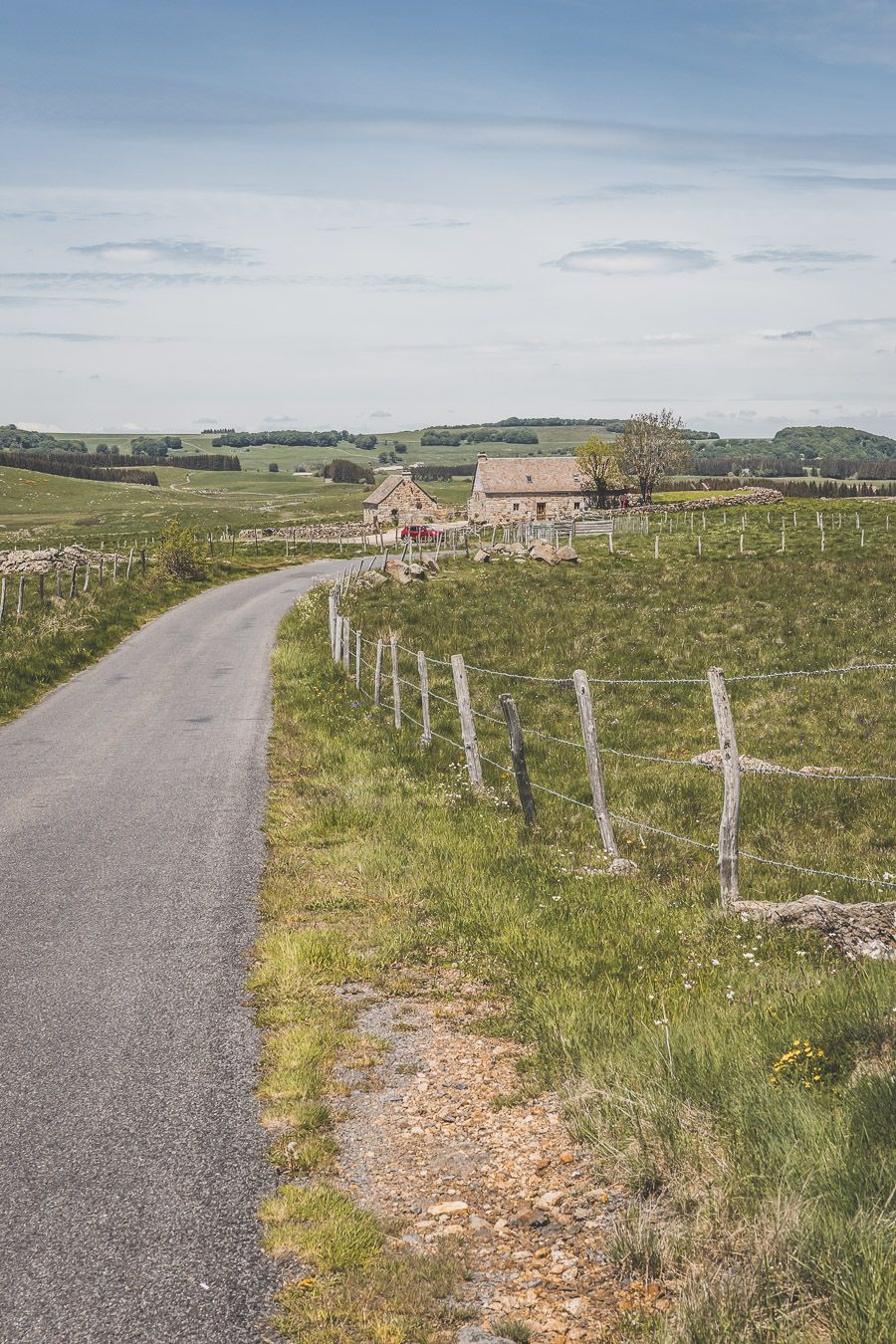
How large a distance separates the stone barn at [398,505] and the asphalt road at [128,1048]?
3692 inches

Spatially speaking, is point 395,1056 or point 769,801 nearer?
point 395,1056

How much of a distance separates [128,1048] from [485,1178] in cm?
310

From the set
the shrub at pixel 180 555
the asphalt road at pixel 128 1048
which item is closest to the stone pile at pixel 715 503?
the shrub at pixel 180 555

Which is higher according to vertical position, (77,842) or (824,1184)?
(824,1184)

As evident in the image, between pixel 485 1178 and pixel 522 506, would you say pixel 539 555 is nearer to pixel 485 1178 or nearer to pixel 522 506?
pixel 485 1178

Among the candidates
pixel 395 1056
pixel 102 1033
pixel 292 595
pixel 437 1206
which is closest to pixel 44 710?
pixel 102 1033

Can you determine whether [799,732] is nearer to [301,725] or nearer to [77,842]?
[301,725]

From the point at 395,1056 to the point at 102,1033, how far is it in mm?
2314

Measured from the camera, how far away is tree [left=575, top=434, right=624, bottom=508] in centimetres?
10412

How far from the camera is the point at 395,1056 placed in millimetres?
7164

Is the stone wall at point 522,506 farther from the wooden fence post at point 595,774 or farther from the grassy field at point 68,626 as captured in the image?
the wooden fence post at point 595,774

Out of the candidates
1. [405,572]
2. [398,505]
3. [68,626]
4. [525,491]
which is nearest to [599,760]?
[68,626]

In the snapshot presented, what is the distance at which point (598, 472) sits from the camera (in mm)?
104625

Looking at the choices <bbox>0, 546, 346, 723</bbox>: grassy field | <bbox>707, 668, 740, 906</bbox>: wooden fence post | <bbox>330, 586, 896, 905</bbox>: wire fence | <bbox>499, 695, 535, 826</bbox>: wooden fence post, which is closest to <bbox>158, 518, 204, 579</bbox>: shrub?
<bbox>0, 546, 346, 723</bbox>: grassy field
